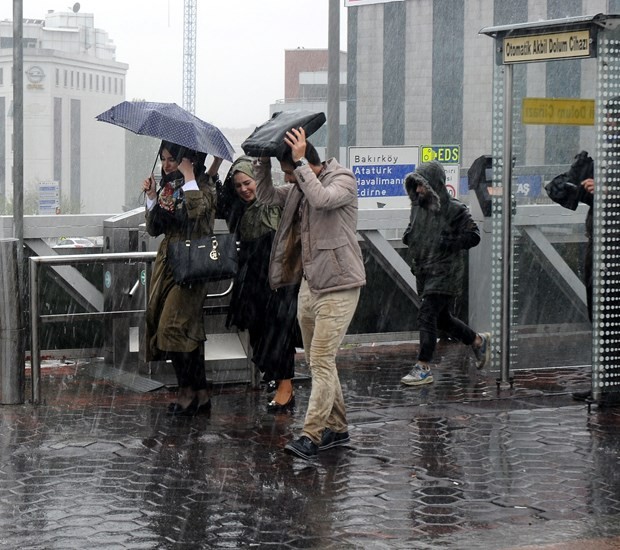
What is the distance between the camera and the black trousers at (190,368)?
299 inches

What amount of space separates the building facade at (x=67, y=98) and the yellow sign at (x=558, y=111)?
73182 millimetres

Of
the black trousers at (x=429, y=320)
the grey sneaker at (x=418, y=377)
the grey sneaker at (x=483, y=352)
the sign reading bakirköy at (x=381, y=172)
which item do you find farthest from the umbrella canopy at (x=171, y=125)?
the sign reading bakirköy at (x=381, y=172)

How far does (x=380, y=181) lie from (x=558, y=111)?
6249 mm

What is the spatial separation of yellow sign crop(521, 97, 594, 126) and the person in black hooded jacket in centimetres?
75

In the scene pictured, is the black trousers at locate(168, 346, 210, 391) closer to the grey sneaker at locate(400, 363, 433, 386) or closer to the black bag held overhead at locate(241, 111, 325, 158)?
the black bag held overhead at locate(241, 111, 325, 158)

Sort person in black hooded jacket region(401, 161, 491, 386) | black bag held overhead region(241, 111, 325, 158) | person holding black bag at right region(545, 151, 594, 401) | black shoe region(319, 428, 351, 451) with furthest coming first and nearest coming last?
person in black hooded jacket region(401, 161, 491, 386), person holding black bag at right region(545, 151, 594, 401), black shoe region(319, 428, 351, 451), black bag held overhead region(241, 111, 325, 158)

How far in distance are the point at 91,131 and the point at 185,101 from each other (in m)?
13.6

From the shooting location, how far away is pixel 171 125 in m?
7.20

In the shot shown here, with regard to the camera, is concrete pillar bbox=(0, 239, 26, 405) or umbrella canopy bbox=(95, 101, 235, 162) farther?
concrete pillar bbox=(0, 239, 26, 405)

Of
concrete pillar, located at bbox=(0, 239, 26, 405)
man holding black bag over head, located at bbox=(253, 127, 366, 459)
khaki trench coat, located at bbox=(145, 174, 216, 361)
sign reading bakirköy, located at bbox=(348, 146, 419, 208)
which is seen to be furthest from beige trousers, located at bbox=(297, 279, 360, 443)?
sign reading bakirköy, located at bbox=(348, 146, 419, 208)

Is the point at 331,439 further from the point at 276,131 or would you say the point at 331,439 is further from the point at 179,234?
the point at 276,131

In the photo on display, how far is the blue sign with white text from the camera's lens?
14414 millimetres

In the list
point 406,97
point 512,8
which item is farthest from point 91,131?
point 512,8

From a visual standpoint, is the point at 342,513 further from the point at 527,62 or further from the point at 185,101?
the point at 185,101
